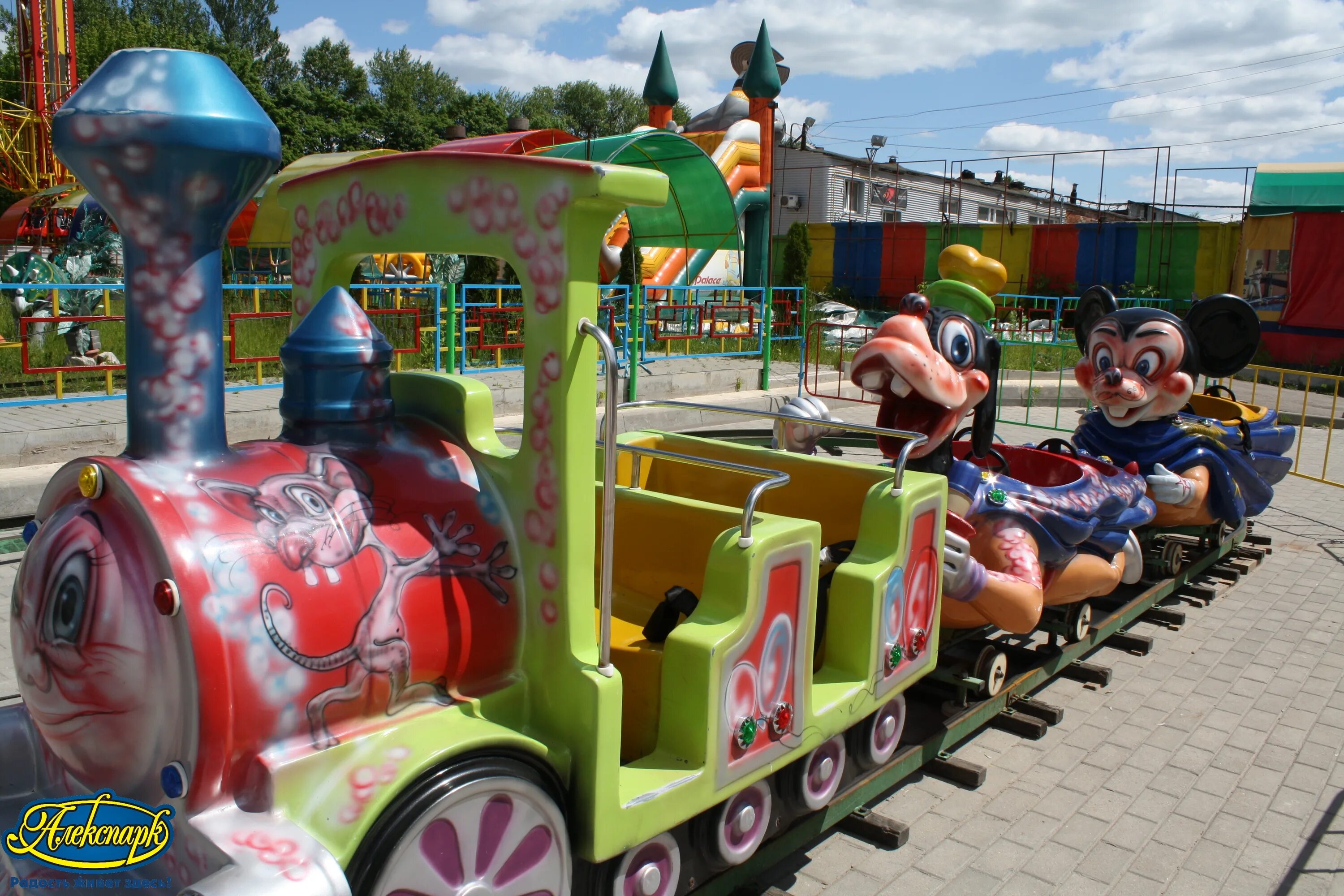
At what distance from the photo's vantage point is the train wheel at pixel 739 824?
2.67m

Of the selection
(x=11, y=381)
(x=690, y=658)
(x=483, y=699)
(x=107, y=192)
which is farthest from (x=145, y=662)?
(x=11, y=381)

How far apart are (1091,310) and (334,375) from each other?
5.12 m

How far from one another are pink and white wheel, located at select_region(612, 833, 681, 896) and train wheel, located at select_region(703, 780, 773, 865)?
0.11 m

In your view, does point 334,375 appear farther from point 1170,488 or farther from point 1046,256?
point 1046,256

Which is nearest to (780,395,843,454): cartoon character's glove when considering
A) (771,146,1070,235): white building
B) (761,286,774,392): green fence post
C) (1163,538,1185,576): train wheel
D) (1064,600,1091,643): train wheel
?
(1064,600,1091,643): train wheel

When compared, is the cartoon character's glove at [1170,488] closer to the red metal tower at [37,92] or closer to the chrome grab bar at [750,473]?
the chrome grab bar at [750,473]

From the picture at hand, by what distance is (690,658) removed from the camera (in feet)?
7.89

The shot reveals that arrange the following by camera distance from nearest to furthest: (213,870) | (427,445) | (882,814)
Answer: (213,870)
(427,445)
(882,814)

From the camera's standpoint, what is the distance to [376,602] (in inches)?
79.7

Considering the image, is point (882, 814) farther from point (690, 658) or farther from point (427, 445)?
point (427, 445)

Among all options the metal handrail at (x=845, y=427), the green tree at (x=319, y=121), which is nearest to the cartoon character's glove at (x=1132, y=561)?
the metal handrail at (x=845, y=427)

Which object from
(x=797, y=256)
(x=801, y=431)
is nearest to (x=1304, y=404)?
(x=801, y=431)

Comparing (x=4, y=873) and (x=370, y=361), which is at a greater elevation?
(x=370, y=361)

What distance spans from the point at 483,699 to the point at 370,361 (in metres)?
0.78
